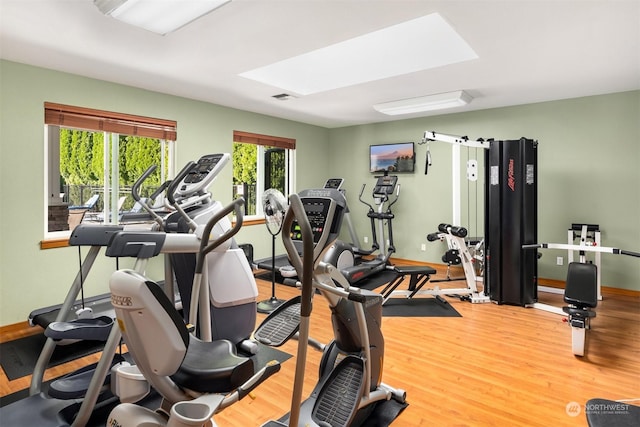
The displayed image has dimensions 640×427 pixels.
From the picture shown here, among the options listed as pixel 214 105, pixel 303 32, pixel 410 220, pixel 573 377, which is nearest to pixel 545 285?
pixel 410 220

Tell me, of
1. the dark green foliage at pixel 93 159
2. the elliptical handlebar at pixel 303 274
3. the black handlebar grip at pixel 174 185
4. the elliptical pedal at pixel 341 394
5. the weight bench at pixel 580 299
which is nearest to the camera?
the elliptical handlebar at pixel 303 274

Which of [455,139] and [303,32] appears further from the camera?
[455,139]

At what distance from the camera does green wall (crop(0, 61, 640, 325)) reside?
3.33 meters

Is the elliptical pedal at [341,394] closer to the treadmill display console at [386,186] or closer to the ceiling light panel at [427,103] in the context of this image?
the ceiling light panel at [427,103]

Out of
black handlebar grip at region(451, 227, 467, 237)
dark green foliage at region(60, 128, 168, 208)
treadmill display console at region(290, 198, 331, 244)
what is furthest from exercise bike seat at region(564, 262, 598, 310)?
dark green foliage at region(60, 128, 168, 208)

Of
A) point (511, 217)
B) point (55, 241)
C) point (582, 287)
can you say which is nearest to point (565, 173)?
point (511, 217)

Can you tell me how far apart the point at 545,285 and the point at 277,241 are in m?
3.87

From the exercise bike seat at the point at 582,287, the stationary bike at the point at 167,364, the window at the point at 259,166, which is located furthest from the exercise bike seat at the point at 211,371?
the window at the point at 259,166

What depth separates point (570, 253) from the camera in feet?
14.1

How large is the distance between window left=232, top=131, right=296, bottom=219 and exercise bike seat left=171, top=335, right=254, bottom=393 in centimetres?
417

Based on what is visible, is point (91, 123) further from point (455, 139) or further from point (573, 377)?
point (573, 377)

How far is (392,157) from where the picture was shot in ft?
20.3

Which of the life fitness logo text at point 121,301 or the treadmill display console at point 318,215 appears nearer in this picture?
the life fitness logo text at point 121,301

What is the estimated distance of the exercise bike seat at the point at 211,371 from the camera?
1.37 meters
